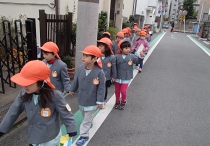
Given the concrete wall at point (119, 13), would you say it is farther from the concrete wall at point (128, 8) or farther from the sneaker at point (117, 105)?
the sneaker at point (117, 105)

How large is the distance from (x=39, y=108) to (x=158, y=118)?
2867mm

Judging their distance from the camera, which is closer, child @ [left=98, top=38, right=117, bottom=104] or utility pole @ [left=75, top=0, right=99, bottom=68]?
child @ [left=98, top=38, right=117, bottom=104]

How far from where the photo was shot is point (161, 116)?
165 inches

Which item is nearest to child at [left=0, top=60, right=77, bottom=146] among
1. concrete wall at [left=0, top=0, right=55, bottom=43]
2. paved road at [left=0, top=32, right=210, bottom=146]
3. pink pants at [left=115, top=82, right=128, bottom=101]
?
paved road at [left=0, top=32, right=210, bottom=146]

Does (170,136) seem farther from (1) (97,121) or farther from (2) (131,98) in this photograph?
(2) (131,98)

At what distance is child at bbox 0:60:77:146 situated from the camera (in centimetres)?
178

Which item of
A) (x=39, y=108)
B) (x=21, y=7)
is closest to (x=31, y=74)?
(x=39, y=108)

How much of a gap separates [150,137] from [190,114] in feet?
4.94

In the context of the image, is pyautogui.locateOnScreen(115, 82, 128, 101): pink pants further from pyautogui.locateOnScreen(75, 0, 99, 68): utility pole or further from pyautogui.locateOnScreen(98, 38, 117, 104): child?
pyautogui.locateOnScreen(75, 0, 99, 68): utility pole

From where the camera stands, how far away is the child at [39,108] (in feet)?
5.83

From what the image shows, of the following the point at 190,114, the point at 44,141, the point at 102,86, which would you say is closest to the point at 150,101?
the point at 190,114

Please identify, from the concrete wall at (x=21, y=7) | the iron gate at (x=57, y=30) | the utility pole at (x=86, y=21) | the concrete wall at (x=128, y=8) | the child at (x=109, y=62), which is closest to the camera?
the child at (x=109, y=62)

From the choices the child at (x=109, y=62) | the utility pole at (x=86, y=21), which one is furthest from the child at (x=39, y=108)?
the utility pole at (x=86, y=21)

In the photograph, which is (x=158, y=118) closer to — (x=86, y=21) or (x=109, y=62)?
(x=109, y=62)
